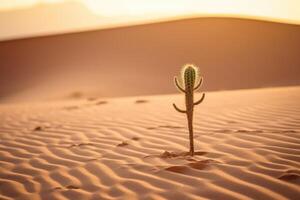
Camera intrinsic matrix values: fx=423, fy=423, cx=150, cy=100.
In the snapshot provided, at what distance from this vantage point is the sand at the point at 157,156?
3.60 meters

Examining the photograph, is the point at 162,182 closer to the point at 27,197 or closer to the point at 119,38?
the point at 27,197

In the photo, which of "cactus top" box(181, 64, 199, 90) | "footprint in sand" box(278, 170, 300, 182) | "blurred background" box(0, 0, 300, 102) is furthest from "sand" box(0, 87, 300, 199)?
"blurred background" box(0, 0, 300, 102)

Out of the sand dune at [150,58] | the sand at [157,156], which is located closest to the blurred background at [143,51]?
the sand dune at [150,58]

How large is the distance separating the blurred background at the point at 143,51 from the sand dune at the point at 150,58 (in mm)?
37

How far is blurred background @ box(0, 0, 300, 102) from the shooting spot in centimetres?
1527

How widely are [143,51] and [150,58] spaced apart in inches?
29.9

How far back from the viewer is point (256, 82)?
47.7 ft

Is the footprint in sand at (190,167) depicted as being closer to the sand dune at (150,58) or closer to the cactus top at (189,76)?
the cactus top at (189,76)

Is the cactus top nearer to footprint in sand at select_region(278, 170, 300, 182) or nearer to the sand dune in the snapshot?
footprint in sand at select_region(278, 170, 300, 182)

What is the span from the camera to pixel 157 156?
457cm

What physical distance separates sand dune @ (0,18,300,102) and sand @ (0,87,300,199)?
24.8ft

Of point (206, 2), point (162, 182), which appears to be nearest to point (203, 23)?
point (206, 2)

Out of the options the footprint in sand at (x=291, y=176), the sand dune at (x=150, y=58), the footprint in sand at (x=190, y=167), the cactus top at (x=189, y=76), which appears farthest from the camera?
the sand dune at (x=150, y=58)

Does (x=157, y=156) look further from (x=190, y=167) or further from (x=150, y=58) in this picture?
(x=150, y=58)
